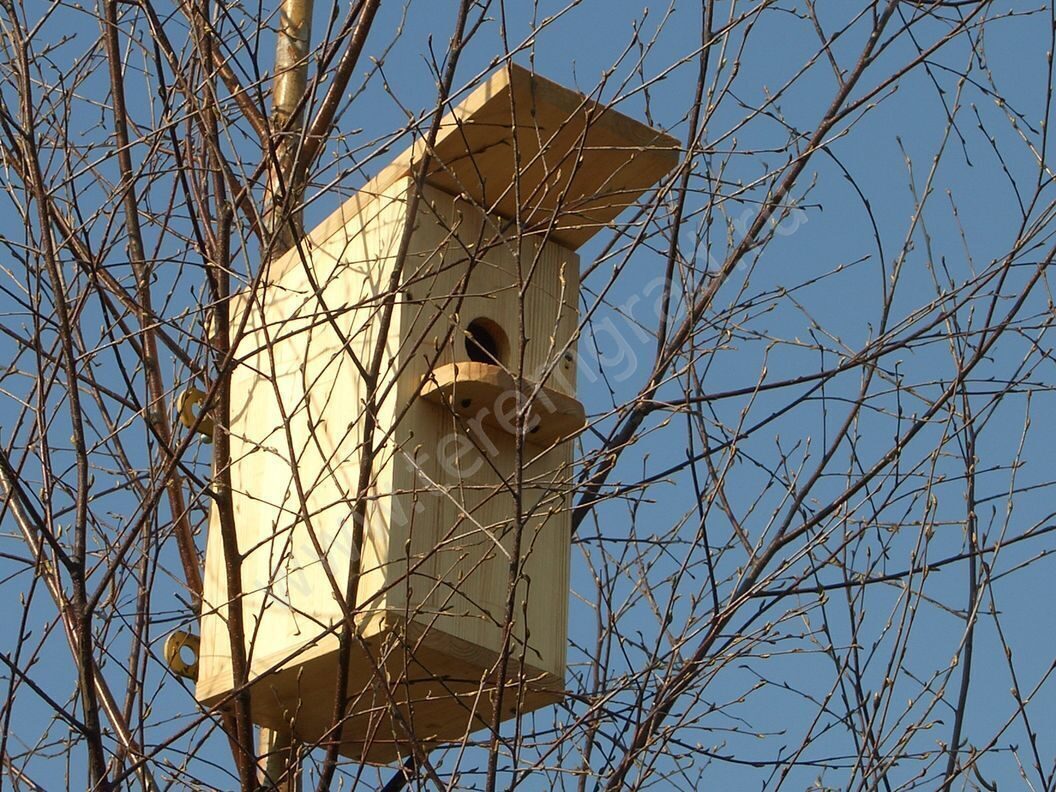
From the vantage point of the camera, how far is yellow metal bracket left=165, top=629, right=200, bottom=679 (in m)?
A: 3.31

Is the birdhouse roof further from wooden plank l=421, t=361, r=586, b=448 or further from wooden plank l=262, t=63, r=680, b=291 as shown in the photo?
wooden plank l=421, t=361, r=586, b=448

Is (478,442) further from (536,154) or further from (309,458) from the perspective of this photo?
(536,154)

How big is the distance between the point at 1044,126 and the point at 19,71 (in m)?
1.95

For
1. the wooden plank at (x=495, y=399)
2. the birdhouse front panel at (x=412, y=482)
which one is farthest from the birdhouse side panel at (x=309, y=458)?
the wooden plank at (x=495, y=399)

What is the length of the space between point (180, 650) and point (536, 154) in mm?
1175

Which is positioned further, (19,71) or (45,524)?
(19,71)

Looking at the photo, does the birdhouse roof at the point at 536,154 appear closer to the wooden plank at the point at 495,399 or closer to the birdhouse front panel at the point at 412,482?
the birdhouse front panel at the point at 412,482

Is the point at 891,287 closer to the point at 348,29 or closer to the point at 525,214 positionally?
the point at 525,214

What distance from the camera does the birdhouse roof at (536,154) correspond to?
10.1 ft

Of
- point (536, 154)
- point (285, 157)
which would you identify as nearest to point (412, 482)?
point (536, 154)

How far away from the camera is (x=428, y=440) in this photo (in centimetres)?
306

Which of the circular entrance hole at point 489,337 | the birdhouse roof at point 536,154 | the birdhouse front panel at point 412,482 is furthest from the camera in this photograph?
the circular entrance hole at point 489,337

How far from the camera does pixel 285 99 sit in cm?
378

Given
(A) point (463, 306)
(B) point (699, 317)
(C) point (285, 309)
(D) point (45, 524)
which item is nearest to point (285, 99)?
(C) point (285, 309)
